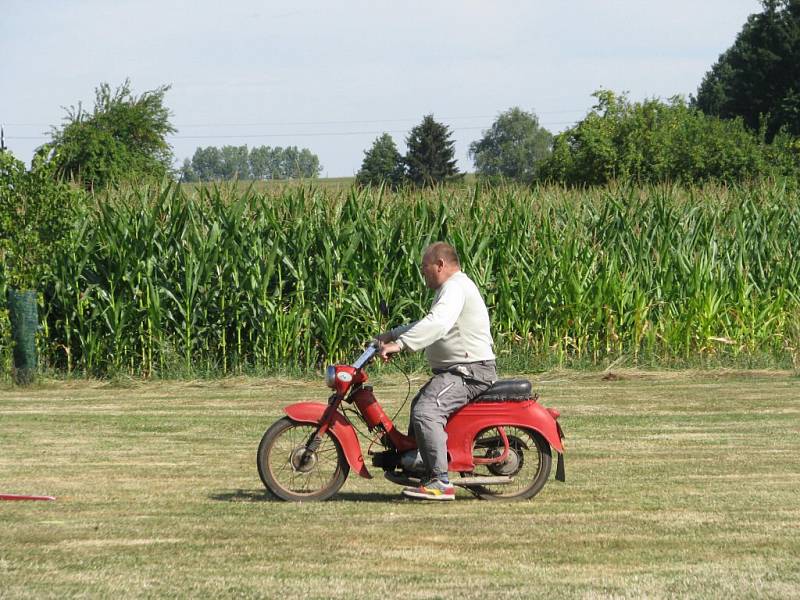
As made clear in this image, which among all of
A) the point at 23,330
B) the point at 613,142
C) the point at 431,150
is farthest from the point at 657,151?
the point at 431,150

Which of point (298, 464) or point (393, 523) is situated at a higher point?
point (298, 464)

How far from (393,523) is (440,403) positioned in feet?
3.05

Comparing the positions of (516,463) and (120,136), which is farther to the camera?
(120,136)

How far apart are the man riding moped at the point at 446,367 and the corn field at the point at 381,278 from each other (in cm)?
883

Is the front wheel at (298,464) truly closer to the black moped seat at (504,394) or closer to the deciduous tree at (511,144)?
the black moped seat at (504,394)

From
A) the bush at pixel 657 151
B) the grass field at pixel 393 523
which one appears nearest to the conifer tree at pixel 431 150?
the bush at pixel 657 151

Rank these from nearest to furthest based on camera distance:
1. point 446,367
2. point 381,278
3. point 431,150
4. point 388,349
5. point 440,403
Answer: point 388,349 → point 440,403 → point 446,367 → point 381,278 → point 431,150

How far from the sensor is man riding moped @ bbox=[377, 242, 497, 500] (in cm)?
818

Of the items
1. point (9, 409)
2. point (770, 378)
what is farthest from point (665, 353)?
point (9, 409)

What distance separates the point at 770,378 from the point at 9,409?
9.63 metres

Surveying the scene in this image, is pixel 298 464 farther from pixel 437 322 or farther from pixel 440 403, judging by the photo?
pixel 437 322

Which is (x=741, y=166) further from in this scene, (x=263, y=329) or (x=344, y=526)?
(x=344, y=526)

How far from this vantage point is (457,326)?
326 inches

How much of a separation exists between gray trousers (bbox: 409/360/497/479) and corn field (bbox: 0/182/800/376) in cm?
886
